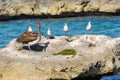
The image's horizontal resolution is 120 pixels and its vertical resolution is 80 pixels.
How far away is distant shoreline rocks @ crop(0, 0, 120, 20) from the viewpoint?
69812 millimetres

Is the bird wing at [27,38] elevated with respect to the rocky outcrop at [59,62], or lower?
elevated

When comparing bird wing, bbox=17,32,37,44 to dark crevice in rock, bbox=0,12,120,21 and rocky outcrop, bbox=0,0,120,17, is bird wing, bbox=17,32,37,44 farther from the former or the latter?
dark crevice in rock, bbox=0,12,120,21

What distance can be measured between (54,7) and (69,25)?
1067cm

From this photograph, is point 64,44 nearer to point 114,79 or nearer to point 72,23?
point 114,79

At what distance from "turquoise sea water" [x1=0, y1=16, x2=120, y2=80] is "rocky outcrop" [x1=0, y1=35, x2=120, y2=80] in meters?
24.3

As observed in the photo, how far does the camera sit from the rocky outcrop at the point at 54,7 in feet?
229

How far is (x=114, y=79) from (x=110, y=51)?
3984 mm

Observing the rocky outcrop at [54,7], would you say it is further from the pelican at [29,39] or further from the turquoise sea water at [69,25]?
the pelican at [29,39]

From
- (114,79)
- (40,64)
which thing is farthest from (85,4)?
(40,64)

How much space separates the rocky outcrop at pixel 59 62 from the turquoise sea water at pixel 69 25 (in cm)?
2430

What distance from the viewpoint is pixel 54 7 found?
6988 centimetres

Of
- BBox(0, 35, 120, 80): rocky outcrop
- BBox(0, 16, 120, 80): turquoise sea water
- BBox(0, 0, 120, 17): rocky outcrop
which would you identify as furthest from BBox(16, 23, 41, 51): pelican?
BBox(0, 0, 120, 17): rocky outcrop

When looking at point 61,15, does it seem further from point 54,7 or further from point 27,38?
point 27,38

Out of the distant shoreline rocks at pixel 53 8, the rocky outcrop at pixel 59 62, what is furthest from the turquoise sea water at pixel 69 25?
the rocky outcrop at pixel 59 62
